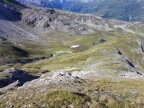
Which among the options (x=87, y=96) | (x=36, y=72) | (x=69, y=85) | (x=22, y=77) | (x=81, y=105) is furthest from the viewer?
(x=36, y=72)

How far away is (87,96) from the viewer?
37.0 m

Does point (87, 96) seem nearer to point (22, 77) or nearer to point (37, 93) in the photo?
point (37, 93)

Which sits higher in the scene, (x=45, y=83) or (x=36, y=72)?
(x=45, y=83)

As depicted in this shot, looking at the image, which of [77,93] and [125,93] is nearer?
[77,93]

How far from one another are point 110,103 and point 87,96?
292cm

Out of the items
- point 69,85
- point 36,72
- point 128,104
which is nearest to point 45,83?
point 69,85

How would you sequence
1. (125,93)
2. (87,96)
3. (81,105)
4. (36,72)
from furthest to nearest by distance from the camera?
(36,72) → (125,93) → (87,96) → (81,105)

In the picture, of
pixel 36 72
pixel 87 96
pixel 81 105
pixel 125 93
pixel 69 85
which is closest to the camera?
pixel 81 105

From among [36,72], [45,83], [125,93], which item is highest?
[45,83]

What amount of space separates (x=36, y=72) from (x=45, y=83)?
120 metres

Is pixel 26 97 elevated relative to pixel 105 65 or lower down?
elevated

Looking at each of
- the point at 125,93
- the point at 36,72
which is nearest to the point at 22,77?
the point at 36,72

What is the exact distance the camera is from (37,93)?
35812mm

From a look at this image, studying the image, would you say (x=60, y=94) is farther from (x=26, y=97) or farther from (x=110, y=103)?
(x=110, y=103)
